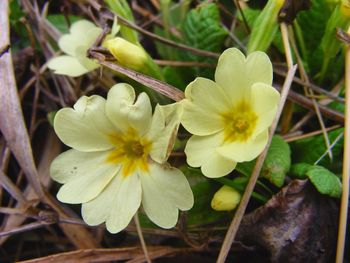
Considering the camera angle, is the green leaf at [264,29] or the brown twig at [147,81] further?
the green leaf at [264,29]

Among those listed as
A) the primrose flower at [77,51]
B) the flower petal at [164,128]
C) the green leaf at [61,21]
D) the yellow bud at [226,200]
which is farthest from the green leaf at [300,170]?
the green leaf at [61,21]

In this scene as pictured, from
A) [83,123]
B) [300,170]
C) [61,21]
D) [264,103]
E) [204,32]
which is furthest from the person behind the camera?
[61,21]

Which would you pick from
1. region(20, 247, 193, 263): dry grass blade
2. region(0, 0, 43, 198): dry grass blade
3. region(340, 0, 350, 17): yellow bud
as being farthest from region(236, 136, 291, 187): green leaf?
region(0, 0, 43, 198): dry grass blade

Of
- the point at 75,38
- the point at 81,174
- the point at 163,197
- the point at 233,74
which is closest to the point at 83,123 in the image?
the point at 81,174

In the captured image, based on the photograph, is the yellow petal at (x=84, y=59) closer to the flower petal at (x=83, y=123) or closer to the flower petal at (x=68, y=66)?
the flower petal at (x=68, y=66)

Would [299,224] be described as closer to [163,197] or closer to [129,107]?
[163,197]

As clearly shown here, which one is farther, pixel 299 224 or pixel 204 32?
pixel 204 32
